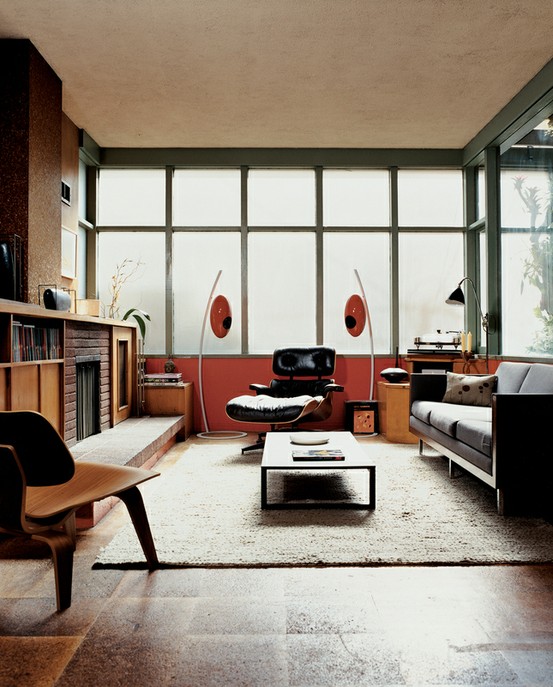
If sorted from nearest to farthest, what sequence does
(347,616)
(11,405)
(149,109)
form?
(347,616) < (11,405) < (149,109)

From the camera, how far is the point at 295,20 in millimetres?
3998

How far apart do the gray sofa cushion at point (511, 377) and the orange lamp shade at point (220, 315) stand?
285 centimetres

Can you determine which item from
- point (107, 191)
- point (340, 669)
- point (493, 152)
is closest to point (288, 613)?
point (340, 669)

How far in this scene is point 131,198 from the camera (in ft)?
21.9

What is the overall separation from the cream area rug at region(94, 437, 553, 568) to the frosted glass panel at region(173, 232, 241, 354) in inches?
96.6

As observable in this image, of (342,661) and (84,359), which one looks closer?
(342,661)

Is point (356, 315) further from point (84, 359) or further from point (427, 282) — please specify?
point (84, 359)

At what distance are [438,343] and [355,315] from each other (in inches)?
36.6

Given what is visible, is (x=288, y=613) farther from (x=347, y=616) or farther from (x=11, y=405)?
(x=11, y=405)

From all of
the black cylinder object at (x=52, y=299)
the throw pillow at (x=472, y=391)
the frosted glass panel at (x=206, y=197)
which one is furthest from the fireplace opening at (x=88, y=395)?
the throw pillow at (x=472, y=391)

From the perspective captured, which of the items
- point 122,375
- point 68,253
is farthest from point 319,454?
point 68,253

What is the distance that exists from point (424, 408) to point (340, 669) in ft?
10.4

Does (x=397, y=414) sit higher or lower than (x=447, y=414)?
lower

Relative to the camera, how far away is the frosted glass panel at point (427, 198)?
6.75 meters
